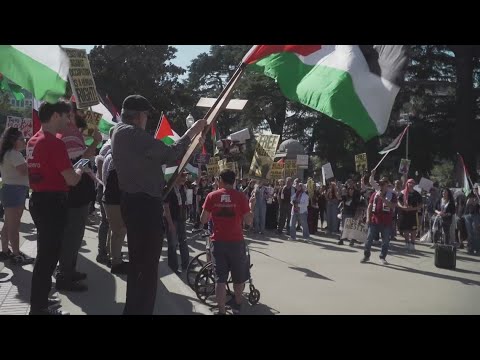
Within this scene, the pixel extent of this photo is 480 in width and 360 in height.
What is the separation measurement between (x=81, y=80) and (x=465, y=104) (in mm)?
32528

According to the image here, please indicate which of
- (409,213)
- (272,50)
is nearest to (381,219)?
(409,213)

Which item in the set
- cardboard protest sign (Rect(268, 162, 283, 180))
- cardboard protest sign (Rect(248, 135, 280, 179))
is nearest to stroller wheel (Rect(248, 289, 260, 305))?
cardboard protest sign (Rect(248, 135, 280, 179))

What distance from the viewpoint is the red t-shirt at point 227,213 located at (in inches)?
217

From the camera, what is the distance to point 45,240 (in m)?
4.21

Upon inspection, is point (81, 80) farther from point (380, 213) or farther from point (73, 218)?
point (380, 213)

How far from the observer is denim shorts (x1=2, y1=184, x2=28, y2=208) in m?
6.36

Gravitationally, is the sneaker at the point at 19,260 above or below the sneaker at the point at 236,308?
above

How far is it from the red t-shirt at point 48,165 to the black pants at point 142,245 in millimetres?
826

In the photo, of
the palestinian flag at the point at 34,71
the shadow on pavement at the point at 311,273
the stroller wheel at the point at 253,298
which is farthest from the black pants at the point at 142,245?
the shadow on pavement at the point at 311,273

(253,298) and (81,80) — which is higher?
(81,80)

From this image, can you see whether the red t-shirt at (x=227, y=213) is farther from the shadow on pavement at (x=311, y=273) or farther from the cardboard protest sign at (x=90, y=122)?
the shadow on pavement at (x=311, y=273)

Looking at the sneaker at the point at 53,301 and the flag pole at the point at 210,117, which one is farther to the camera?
the sneaker at the point at 53,301

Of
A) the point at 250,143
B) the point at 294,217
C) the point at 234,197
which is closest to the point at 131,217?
the point at 234,197

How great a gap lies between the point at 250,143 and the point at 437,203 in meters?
35.4
